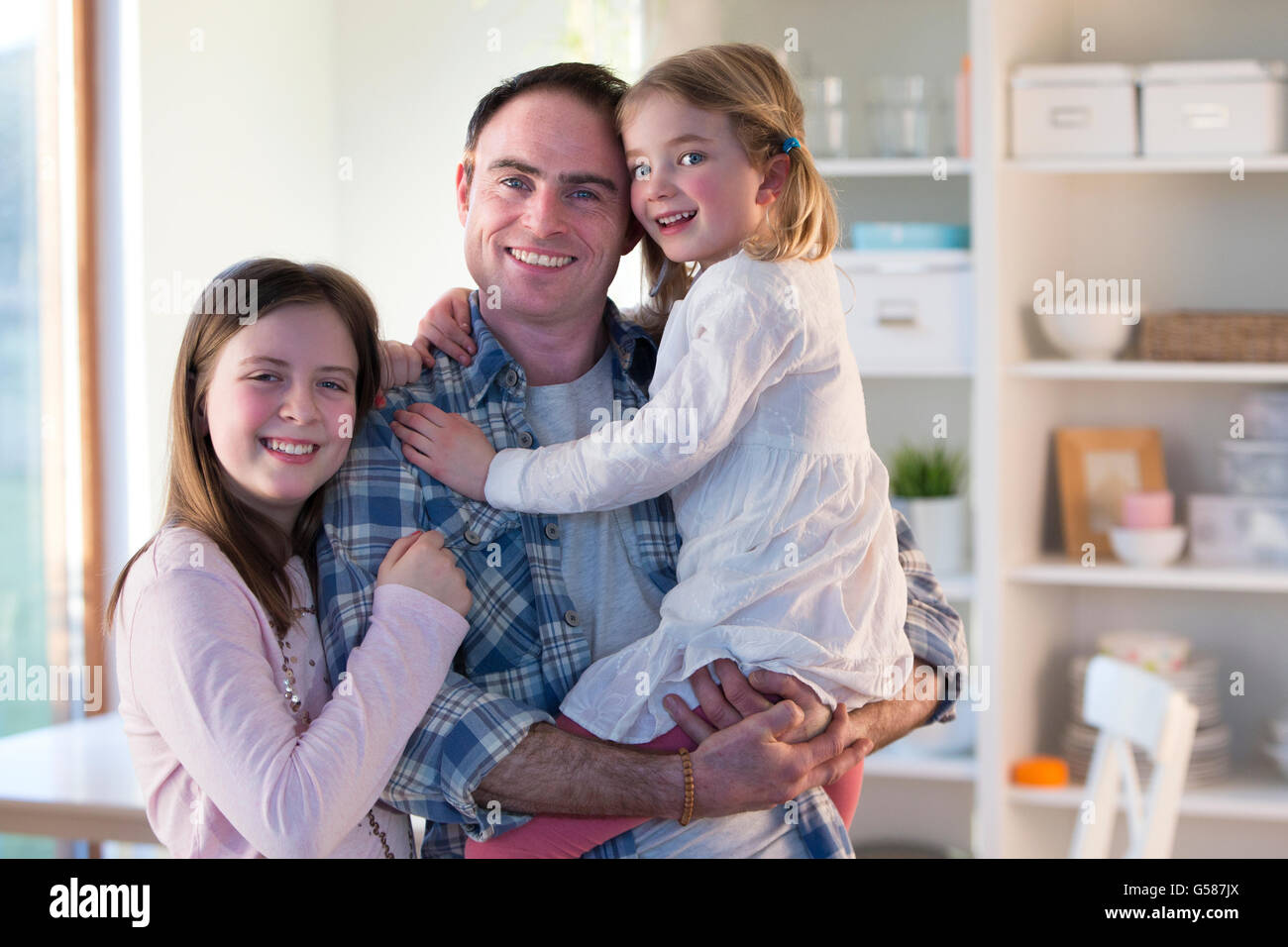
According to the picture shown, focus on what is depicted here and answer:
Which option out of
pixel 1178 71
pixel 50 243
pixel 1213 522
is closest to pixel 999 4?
pixel 1178 71

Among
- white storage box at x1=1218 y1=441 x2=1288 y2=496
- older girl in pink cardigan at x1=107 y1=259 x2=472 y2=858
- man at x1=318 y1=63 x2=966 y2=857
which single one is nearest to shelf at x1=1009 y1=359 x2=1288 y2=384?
white storage box at x1=1218 y1=441 x2=1288 y2=496

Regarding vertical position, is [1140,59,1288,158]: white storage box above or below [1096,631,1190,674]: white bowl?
above

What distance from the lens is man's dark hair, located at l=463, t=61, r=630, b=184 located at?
139 centimetres

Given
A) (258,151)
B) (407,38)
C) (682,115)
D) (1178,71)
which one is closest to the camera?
(682,115)

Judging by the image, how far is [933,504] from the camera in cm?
281

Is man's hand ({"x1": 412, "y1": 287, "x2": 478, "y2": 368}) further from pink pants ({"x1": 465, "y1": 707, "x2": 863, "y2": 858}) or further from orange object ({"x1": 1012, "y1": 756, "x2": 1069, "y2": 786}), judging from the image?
orange object ({"x1": 1012, "y1": 756, "x2": 1069, "y2": 786})

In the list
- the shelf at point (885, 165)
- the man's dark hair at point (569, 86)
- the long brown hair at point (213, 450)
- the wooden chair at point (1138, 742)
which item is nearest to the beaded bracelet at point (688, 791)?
the long brown hair at point (213, 450)

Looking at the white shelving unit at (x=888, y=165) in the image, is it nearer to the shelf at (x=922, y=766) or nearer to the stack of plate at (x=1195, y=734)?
the stack of plate at (x=1195, y=734)

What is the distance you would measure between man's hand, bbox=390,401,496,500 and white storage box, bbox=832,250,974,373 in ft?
5.11

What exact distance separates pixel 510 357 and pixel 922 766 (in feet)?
5.86

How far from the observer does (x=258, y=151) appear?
3051 millimetres

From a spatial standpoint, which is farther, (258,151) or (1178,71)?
(258,151)
